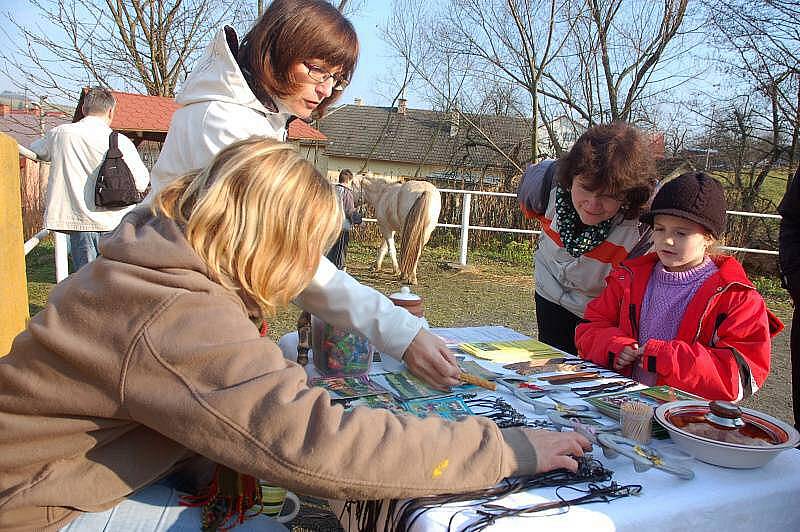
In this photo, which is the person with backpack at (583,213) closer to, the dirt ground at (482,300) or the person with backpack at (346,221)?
the person with backpack at (346,221)

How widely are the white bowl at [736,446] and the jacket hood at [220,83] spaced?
1.38 m

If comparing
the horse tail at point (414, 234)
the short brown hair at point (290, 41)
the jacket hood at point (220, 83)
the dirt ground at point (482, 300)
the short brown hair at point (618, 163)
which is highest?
the short brown hair at point (290, 41)

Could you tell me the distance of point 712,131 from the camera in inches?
401

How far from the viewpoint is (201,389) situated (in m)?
0.98

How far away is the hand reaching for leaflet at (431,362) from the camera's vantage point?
166 centimetres

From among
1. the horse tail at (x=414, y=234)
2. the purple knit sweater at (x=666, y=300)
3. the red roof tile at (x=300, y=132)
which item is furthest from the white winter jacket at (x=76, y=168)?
the red roof tile at (x=300, y=132)

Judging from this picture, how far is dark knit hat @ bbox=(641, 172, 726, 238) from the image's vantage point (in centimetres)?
187

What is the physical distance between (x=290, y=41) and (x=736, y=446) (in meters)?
1.51

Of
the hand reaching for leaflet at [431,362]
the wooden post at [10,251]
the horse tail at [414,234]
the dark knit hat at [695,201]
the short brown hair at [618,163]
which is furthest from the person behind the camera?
the horse tail at [414,234]

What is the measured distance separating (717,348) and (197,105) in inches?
66.5

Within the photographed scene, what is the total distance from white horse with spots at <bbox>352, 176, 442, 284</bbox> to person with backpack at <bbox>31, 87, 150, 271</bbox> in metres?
3.58

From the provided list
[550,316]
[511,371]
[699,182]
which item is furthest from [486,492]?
[550,316]

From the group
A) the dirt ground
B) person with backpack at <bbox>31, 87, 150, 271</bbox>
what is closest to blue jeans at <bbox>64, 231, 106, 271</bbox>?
person with backpack at <bbox>31, 87, 150, 271</bbox>

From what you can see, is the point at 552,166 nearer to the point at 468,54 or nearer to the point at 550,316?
the point at 550,316
